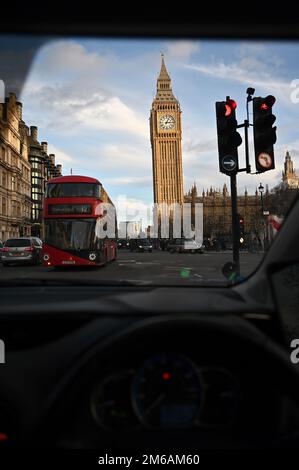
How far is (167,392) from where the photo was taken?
2098mm

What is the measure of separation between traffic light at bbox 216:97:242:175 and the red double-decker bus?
3.93 feet

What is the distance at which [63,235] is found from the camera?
16.3 feet

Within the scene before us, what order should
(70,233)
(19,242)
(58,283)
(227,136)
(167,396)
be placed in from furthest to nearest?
(19,242)
(70,233)
(227,136)
(58,283)
(167,396)

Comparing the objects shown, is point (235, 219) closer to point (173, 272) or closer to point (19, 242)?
point (173, 272)

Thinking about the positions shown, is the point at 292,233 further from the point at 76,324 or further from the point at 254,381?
the point at 76,324

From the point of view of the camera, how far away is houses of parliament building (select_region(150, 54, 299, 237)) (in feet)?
9.96

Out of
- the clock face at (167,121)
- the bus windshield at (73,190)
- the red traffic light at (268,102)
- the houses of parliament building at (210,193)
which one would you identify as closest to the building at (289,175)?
the houses of parliament building at (210,193)

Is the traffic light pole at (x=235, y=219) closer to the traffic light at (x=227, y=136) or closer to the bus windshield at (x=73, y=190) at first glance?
the traffic light at (x=227, y=136)

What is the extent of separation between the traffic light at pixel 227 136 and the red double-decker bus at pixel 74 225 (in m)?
1.20

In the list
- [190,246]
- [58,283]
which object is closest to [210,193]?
[190,246]

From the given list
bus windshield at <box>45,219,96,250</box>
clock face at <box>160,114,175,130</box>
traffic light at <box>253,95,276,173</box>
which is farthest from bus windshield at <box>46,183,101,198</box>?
traffic light at <box>253,95,276,173</box>

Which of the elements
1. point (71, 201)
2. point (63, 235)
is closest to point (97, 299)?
point (63, 235)

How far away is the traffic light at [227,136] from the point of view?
11.6 ft

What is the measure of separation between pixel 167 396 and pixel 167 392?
19 mm
